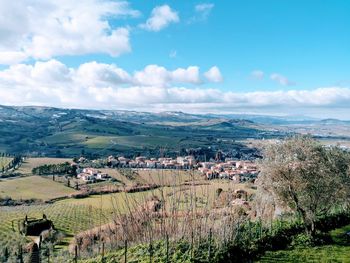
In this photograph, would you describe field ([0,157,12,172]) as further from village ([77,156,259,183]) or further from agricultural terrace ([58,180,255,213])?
agricultural terrace ([58,180,255,213])

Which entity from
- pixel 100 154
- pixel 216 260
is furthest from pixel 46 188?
pixel 216 260

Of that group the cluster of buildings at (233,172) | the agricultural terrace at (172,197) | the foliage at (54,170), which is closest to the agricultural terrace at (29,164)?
the foliage at (54,170)

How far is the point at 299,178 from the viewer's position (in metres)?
23.9

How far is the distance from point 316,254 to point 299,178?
15.0 feet

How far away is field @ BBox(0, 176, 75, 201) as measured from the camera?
10153 centimetres

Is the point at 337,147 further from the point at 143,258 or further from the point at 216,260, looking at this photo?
the point at 143,258

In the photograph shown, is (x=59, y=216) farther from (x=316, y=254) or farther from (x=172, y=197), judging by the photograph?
(x=316, y=254)

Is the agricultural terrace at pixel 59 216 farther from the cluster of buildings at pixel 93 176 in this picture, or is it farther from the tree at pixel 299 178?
the tree at pixel 299 178

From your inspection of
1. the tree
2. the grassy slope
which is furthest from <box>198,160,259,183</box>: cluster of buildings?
the grassy slope

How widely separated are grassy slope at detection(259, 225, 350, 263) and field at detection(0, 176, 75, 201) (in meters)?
86.5

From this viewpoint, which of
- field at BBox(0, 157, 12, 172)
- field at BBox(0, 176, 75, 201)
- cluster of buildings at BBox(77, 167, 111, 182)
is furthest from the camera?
field at BBox(0, 157, 12, 172)

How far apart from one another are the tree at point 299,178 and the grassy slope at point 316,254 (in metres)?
1.82

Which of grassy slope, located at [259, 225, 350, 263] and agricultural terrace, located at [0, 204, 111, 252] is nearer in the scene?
grassy slope, located at [259, 225, 350, 263]

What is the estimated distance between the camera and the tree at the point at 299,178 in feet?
78.7
